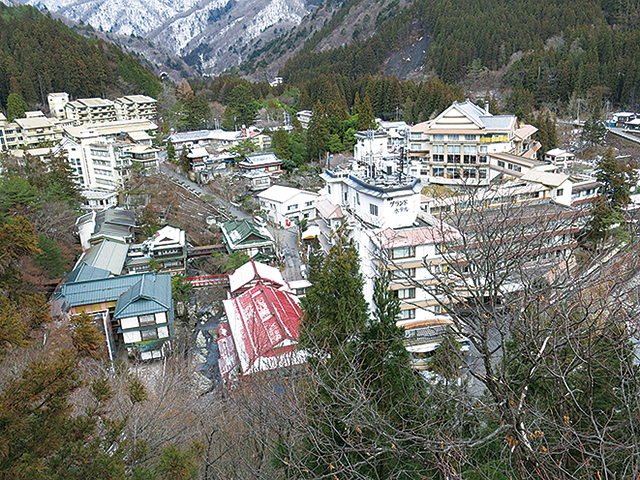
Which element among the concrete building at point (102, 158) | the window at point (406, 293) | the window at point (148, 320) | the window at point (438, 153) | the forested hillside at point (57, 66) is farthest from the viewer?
the forested hillside at point (57, 66)

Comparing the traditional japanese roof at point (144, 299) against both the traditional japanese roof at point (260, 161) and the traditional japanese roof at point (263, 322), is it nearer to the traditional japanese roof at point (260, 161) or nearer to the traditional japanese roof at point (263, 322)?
the traditional japanese roof at point (263, 322)

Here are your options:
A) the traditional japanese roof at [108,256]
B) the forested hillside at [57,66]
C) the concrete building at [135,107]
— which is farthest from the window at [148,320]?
the forested hillside at [57,66]

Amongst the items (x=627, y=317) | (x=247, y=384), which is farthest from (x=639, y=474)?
(x=247, y=384)

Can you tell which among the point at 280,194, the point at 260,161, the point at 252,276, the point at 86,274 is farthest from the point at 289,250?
the point at 260,161

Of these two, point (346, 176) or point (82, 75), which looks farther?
point (82, 75)

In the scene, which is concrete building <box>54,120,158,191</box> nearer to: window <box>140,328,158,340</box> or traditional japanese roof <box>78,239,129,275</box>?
traditional japanese roof <box>78,239,129,275</box>

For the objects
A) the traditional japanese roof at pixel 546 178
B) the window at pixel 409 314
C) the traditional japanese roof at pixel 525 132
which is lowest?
the window at pixel 409 314

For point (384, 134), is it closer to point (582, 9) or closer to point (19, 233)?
point (19, 233)
